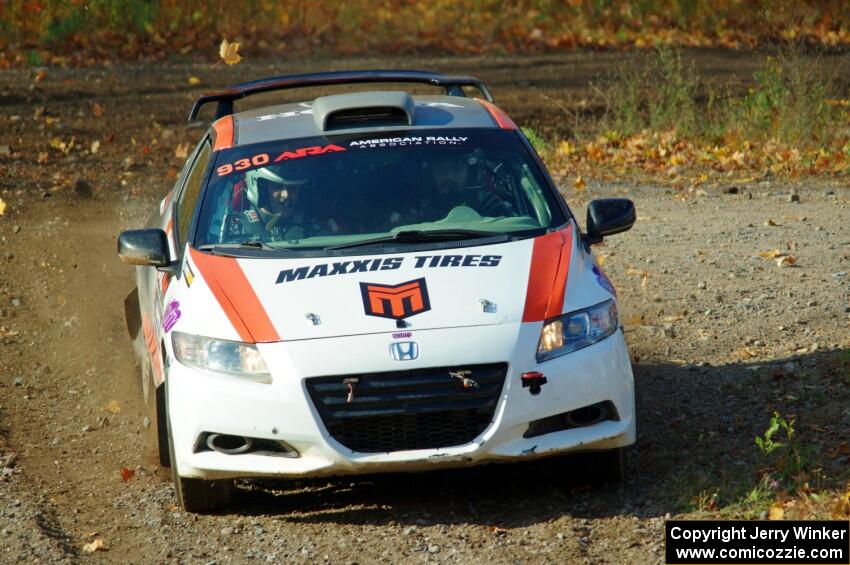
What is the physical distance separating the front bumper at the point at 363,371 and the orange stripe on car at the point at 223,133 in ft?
5.52

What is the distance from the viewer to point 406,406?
5.26m

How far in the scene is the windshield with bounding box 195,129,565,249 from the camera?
621 centimetres

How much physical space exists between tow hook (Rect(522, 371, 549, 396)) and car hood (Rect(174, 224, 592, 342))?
235mm

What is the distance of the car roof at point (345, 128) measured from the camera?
6.74 metres

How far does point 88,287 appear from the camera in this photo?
394 inches

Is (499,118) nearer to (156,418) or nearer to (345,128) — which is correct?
(345,128)

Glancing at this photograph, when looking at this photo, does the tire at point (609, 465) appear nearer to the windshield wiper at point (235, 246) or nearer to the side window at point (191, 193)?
the windshield wiper at point (235, 246)

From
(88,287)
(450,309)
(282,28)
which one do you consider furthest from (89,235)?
(282,28)

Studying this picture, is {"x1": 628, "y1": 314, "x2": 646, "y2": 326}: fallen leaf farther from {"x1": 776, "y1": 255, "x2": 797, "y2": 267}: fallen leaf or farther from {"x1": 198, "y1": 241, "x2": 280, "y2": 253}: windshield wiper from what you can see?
{"x1": 198, "y1": 241, "x2": 280, "y2": 253}: windshield wiper

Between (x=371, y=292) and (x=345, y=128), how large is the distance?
4.82 ft

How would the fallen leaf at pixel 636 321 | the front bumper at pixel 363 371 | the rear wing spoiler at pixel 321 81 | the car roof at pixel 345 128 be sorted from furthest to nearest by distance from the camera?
1. the fallen leaf at pixel 636 321
2. the rear wing spoiler at pixel 321 81
3. the car roof at pixel 345 128
4. the front bumper at pixel 363 371

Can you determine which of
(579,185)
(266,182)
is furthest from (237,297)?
(579,185)

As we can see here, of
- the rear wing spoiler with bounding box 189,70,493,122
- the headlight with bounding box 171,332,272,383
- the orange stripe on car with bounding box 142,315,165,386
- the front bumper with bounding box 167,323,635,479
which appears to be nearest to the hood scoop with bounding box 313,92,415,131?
the rear wing spoiler with bounding box 189,70,493,122

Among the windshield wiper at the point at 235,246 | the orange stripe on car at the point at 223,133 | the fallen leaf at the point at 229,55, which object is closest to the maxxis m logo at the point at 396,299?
the windshield wiper at the point at 235,246
